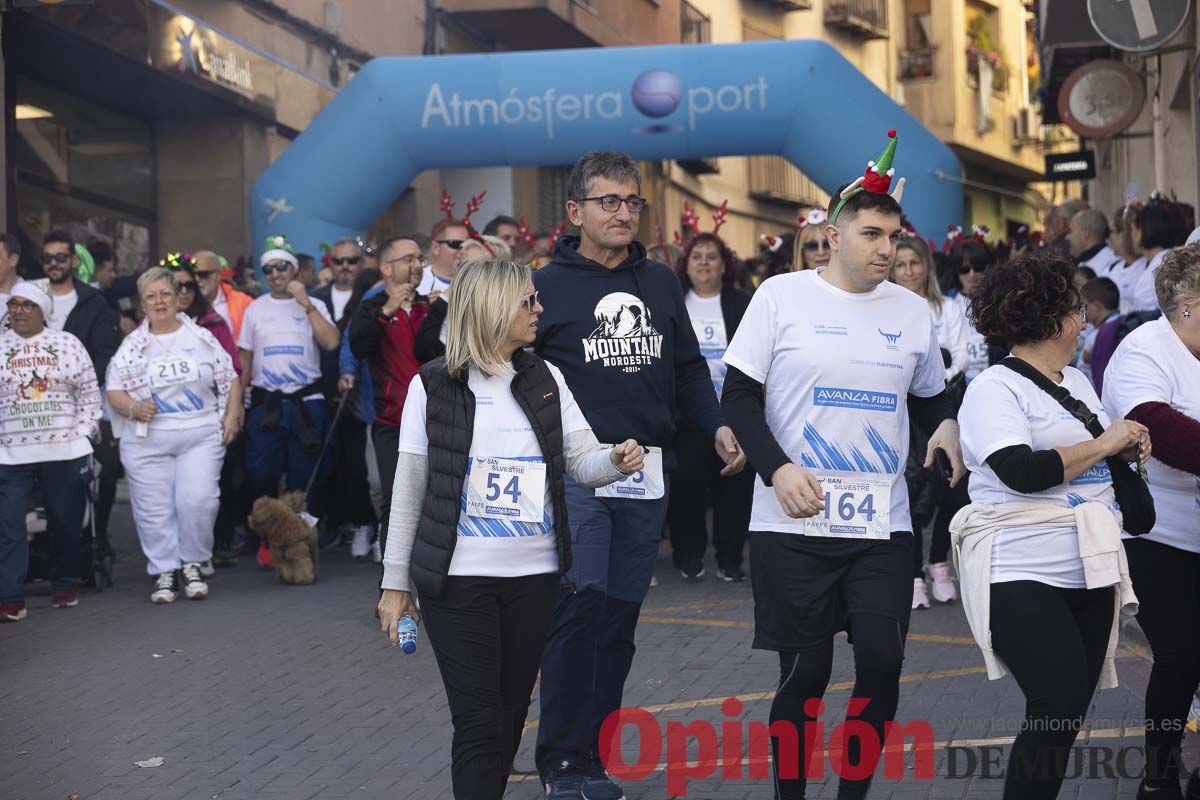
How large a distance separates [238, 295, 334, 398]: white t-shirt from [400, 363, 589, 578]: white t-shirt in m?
6.74

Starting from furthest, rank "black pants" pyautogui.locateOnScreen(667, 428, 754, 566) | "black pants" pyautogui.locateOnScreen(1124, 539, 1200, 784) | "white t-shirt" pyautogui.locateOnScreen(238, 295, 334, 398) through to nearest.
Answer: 1. "white t-shirt" pyautogui.locateOnScreen(238, 295, 334, 398)
2. "black pants" pyautogui.locateOnScreen(667, 428, 754, 566)
3. "black pants" pyautogui.locateOnScreen(1124, 539, 1200, 784)

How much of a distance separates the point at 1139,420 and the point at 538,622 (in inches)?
76.5

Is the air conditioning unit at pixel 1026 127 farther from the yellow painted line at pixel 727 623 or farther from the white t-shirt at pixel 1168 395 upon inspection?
the white t-shirt at pixel 1168 395

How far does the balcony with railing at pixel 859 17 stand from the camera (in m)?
38.1

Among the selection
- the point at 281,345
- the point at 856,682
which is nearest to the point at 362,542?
the point at 281,345

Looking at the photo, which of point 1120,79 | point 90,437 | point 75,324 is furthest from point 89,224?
point 1120,79

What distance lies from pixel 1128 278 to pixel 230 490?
6175 mm

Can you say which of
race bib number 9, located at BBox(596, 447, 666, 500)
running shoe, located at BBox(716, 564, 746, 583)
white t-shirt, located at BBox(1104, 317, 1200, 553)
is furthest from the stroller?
white t-shirt, located at BBox(1104, 317, 1200, 553)

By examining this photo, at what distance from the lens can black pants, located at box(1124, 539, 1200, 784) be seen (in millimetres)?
5020

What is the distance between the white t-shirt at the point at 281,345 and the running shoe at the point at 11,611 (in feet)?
8.42

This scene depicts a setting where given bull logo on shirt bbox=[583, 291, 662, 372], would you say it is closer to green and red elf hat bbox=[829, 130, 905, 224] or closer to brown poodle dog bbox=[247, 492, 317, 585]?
green and red elf hat bbox=[829, 130, 905, 224]

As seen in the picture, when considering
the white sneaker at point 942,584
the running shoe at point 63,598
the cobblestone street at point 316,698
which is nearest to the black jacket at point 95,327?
the running shoe at point 63,598

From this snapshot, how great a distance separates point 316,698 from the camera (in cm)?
723

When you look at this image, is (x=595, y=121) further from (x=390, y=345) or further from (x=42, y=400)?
(x=42, y=400)
